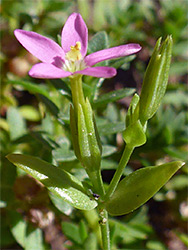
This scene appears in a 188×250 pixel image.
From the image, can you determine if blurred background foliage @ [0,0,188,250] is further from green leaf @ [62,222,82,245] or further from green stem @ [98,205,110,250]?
green stem @ [98,205,110,250]

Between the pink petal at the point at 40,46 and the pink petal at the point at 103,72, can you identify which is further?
the pink petal at the point at 40,46

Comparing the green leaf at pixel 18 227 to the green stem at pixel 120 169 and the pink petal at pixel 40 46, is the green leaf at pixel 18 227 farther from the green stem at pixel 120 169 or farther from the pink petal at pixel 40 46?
the pink petal at pixel 40 46

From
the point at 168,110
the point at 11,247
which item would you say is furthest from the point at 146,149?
the point at 11,247

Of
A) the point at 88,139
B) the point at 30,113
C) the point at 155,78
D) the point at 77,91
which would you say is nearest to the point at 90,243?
the point at 88,139

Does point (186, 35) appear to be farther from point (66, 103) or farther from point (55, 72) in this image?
point (55, 72)

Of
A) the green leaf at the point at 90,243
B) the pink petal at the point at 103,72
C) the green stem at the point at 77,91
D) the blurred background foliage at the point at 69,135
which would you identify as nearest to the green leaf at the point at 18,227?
the blurred background foliage at the point at 69,135

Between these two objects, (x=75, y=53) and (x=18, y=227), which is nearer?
(x=75, y=53)

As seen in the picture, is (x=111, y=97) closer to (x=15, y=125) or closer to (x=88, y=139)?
(x=88, y=139)
